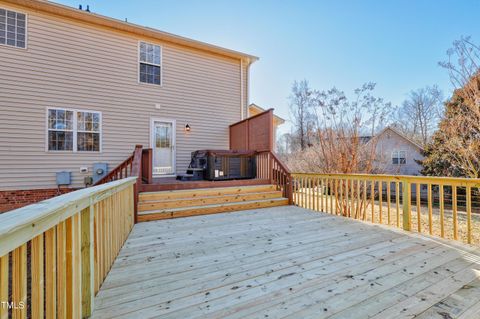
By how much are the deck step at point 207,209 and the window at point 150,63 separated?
4717 millimetres

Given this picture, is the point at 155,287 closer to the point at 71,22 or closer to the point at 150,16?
the point at 71,22

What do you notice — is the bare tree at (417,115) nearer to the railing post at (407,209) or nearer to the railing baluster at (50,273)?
the railing post at (407,209)

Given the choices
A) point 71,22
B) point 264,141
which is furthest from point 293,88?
point 71,22

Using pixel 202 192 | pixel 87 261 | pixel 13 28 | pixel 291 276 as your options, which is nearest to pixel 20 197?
pixel 13 28

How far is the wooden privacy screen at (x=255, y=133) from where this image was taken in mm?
6223

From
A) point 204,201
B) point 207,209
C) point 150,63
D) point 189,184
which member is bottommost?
point 207,209

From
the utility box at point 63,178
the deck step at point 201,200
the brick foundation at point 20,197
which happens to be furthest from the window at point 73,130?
the deck step at point 201,200

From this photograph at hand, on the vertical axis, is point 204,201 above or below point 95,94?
below

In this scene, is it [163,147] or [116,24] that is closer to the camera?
[116,24]

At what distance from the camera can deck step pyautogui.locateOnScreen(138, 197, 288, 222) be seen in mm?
4315

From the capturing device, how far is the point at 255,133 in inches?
270

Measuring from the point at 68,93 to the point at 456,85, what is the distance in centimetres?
1083

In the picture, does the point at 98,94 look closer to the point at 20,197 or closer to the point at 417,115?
the point at 20,197

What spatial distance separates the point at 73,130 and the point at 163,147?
2459mm
